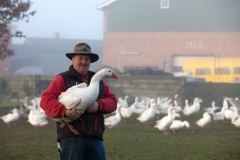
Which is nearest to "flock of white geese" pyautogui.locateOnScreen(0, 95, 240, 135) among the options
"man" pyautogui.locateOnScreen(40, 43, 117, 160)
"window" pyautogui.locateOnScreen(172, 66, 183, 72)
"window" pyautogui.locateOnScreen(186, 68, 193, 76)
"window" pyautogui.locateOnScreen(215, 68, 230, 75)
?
"man" pyautogui.locateOnScreen(40, 43, 117, 160)

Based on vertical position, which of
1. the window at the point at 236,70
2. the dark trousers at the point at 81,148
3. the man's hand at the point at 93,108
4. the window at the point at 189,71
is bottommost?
the window at the point at 189,71

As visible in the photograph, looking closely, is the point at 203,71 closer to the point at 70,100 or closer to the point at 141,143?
the point at 141,143

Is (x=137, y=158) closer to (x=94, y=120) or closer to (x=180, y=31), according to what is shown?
(x=94, y=120)

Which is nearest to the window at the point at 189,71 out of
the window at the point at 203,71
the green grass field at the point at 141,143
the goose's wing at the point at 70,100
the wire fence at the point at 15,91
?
the window at the point at 203,71

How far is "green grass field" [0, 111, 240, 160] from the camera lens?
413 inches

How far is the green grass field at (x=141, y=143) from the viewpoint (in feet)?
34.4

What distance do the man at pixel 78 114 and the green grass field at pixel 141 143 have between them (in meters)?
4.59

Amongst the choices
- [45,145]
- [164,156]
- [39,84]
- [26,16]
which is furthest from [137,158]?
[39,84]

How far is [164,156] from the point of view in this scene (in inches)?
412

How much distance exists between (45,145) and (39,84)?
1500cm

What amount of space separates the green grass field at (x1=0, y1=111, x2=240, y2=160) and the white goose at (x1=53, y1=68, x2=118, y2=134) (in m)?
4.80

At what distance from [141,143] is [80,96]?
7.64 metres

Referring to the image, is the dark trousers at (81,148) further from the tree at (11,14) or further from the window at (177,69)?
the window at (177,69)

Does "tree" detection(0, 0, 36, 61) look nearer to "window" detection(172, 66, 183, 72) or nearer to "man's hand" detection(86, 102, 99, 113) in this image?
"man's hand" detection(86, 102, 99, 113)
